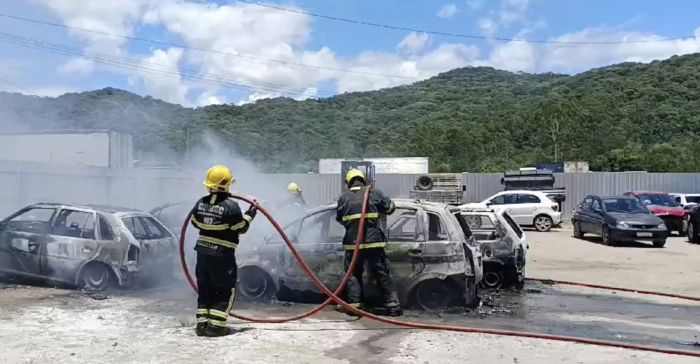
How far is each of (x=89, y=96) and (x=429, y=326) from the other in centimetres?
1796

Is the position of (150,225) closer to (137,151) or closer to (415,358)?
(415,358)

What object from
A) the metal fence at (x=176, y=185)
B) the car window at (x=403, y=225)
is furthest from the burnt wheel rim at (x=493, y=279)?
the metal fence at (x=176, y=185)

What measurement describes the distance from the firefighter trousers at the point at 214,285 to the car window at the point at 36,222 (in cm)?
423

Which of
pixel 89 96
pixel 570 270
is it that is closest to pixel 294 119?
pixel 89 96

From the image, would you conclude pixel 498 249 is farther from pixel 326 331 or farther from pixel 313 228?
pixel 326 331

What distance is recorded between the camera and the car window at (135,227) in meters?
Result: 9.82

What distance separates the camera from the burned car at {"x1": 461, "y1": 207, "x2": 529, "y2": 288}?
1018cm

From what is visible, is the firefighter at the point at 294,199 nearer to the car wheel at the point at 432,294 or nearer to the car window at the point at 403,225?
the car window at the point at 403,225

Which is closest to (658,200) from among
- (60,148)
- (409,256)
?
(409,256)

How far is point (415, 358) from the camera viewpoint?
610cm

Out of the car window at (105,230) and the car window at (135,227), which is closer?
the car window at (105,230)

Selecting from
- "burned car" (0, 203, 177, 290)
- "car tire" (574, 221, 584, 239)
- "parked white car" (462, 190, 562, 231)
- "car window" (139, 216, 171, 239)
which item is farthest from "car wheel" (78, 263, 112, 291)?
"parked white car" (462, 190, 562, 231)

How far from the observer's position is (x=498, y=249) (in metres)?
10.2

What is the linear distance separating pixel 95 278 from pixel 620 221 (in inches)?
572
